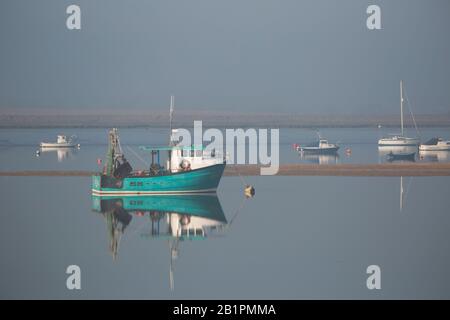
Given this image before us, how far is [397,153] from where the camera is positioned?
332 ft

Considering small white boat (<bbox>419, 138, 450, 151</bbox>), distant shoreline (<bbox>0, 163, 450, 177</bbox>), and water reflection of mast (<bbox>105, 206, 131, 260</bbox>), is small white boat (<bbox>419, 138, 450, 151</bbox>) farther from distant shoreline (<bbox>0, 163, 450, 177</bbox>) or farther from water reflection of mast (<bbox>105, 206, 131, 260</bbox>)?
water reflection of mast (<bbox>105, 206, 131, 260</bbox>)

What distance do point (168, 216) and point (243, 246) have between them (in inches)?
373

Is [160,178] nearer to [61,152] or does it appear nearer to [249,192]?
[249,192]

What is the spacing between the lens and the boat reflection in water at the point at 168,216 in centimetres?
4462

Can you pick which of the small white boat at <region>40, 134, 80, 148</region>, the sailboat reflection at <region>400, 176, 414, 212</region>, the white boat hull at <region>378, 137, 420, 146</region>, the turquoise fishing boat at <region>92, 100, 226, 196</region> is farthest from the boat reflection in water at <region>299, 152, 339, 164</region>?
the small white boat at <region>40, 134, 80, 148</region>

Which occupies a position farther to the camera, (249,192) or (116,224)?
(249,192)

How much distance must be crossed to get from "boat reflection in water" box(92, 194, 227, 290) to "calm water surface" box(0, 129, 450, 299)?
0.12m

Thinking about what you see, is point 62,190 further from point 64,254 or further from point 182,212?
point 64,254

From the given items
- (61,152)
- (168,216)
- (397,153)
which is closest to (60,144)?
(61,152)

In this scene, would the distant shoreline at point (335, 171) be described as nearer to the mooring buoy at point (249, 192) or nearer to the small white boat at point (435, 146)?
the mooring buoy at point (249, 192)

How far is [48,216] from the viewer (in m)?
52.0

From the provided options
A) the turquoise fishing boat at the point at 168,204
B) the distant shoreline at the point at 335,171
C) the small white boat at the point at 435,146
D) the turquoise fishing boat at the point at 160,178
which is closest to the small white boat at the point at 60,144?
the small white boat at the point at 435,146

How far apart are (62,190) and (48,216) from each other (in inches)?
463

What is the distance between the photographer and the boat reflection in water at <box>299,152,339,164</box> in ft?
293
